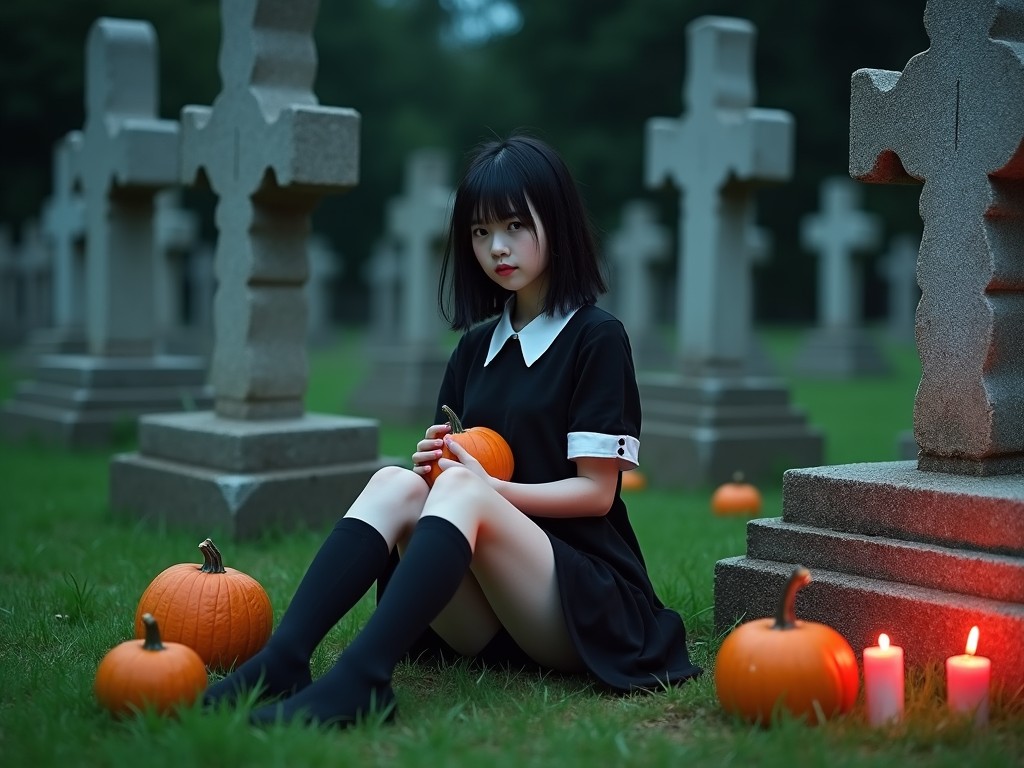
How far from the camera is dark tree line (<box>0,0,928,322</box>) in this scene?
93.4ft

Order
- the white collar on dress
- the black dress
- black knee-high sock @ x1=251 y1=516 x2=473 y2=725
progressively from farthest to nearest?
the white collar on dress, the black dress, black knee-high sock @ x1=251 y1=516 x2=473 y2=725

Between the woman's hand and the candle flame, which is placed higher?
the woman's hand

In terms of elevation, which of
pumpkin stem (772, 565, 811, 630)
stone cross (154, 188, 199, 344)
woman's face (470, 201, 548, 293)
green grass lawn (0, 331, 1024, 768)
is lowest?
green grass lawn (0, 331, 1024, 768)

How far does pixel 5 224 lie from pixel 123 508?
2571 centimetres

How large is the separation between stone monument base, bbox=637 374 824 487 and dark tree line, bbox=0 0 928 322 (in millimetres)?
20007

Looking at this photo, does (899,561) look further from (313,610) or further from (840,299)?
(840,299)

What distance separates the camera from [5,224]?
29406mm

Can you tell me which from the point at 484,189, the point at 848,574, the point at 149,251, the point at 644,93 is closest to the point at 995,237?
the point at 848,574

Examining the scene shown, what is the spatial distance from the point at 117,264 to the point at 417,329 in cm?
416

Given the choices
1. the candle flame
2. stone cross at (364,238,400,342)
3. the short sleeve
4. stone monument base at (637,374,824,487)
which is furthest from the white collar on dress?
stone cross at (364,238,400,342)

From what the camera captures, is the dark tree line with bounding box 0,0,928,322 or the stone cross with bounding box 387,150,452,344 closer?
the stone cross with bounding box 387,150,452,344

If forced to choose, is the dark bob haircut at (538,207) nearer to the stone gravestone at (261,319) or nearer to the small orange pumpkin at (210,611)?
the small orange pumpkin at (210,611)

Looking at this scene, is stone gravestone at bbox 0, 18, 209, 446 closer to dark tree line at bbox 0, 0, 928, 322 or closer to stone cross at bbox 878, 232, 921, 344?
stone cross at bbox 878, 232, 921, 344

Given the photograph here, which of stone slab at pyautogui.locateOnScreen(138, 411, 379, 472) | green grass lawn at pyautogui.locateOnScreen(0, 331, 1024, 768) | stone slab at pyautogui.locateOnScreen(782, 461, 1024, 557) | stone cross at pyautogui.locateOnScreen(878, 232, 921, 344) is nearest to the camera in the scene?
green grass lawn at pyautogui.locateOnScreen(0, 331, 1024, 768)
